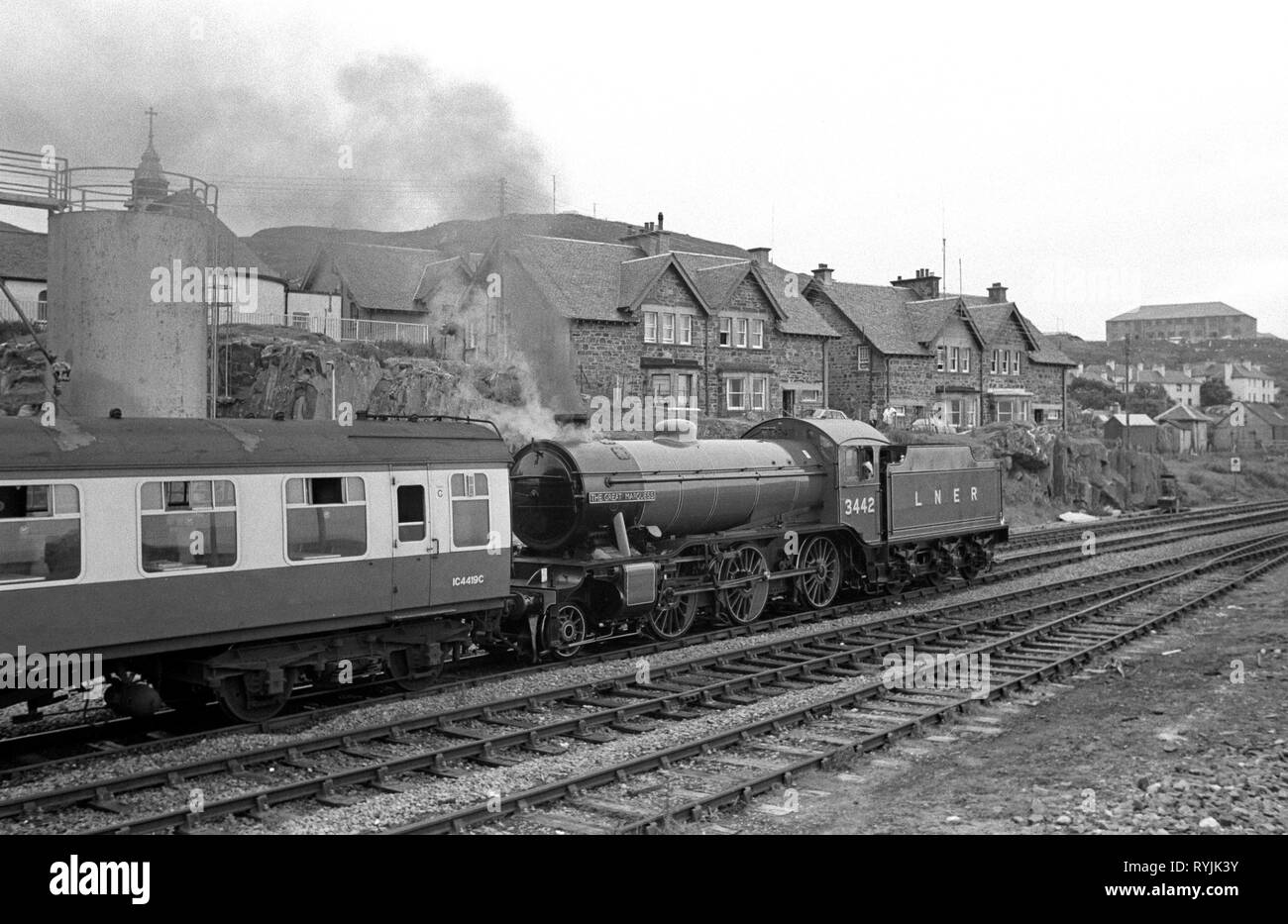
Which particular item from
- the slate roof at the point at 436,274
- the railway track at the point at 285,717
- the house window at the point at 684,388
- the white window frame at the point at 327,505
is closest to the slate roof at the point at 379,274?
the slate roof at the point at 436,274

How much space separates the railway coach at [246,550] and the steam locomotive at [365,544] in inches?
0.8

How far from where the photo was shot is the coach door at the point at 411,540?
12.6 m

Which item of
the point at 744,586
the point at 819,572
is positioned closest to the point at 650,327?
the point at 819,572

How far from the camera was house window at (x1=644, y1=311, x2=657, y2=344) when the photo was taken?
4206 cm

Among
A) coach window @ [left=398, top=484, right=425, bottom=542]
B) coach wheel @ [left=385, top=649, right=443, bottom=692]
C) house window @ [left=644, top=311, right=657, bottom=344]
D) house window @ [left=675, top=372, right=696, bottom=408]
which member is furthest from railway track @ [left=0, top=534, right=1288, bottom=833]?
house window @ [left=644, top=311, right=657, bottom=344]

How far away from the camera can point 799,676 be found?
14.8 m

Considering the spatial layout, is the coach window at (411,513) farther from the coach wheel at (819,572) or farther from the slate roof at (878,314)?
the slate roof at (878,314)

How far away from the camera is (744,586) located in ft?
61.4

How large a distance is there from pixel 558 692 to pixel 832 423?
33.5 ft

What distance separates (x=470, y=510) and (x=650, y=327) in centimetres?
2958

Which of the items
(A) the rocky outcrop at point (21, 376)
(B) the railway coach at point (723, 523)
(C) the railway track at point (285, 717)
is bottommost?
(C) the railway track at point (285, 717)

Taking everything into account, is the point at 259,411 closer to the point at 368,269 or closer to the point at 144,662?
the point at 144,662

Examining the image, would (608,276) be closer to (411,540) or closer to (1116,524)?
(1116,524)

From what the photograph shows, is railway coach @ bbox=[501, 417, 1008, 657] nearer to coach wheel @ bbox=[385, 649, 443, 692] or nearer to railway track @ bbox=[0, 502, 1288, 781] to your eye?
railway track @ bbox=[0, 502, 1288, 781]
